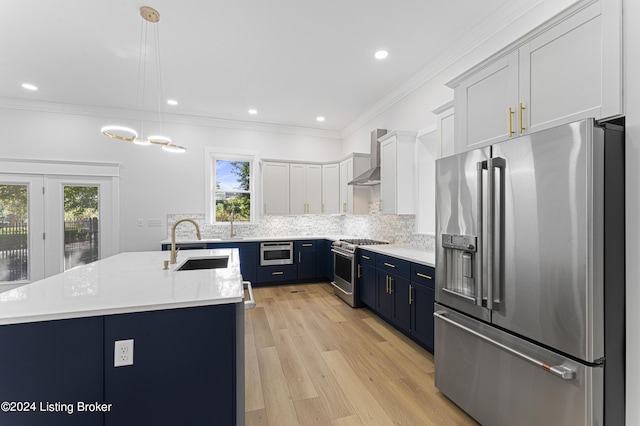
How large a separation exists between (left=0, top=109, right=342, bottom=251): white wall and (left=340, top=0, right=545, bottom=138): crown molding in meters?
2.57

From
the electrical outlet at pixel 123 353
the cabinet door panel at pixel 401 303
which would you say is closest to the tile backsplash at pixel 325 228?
the cabinet door panel at pixel 401 303

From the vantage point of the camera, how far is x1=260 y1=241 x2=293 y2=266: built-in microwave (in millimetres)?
5230

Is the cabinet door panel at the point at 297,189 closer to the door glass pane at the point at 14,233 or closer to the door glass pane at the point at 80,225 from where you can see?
the door glass pane at the point at 80,225

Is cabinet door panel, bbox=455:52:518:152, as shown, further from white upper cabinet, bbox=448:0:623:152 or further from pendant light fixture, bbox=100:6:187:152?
pendant light fixture, bbox=100:6:187:152

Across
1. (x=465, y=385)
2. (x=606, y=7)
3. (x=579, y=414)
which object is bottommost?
(x=465, y=385)

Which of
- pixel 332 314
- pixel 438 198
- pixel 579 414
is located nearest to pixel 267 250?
pixel 332 314

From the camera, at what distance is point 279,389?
222 centimetres

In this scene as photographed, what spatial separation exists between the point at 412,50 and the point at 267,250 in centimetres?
373

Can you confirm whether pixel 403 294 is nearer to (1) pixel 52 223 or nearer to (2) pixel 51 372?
(2) pixel 51 372

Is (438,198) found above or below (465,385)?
above

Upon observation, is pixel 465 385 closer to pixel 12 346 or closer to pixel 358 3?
pixel 12 346

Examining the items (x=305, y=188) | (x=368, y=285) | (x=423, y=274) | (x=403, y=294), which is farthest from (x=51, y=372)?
(x=305, y=188)

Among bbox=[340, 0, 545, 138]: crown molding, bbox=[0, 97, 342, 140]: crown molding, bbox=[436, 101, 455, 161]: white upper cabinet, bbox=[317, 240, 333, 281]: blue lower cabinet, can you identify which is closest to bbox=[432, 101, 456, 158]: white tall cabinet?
bbox=[436, 101, 455, 161]: white upper cabinet

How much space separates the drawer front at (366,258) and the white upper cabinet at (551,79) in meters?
1.87
